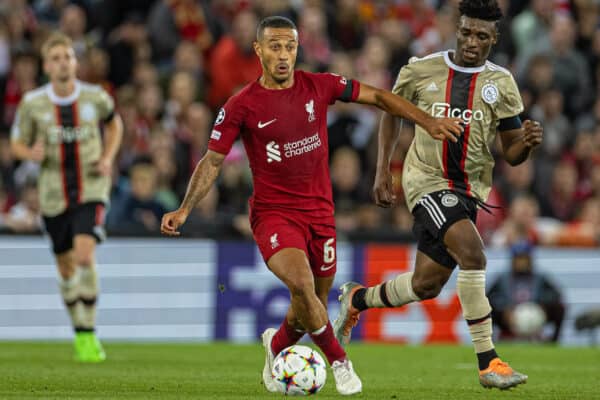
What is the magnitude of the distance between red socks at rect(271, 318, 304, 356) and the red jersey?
33.6 inches

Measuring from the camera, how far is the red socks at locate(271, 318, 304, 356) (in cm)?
936

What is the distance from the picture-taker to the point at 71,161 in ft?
42.1

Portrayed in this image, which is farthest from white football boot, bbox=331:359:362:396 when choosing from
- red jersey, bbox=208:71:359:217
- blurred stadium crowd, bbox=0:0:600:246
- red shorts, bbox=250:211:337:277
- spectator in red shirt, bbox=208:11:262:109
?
spectator in red shirt, bbox=208:11:262:109

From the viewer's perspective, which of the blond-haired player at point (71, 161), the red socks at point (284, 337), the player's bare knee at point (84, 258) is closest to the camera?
the red socks at point (284, 337)

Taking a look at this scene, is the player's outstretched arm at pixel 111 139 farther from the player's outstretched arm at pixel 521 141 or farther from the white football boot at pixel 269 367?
the player's outstretched arm at pixel 521 141

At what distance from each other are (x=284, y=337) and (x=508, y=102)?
228 centimetres

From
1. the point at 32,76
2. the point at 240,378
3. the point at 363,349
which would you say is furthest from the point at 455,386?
the point at 32,76

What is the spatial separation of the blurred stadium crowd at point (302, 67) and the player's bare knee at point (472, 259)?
691 centimetres

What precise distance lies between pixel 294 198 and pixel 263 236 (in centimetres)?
35

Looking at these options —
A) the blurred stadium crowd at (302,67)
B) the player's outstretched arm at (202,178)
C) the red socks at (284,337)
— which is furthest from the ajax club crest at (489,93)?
the blurred stadium crowd at (302,67)

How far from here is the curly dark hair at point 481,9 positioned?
9.38m

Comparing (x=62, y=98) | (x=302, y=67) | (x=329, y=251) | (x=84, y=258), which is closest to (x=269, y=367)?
(x=329, y=251)

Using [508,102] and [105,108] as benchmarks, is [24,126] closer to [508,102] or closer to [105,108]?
[105,108]

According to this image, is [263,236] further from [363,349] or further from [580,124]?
[580,124]
